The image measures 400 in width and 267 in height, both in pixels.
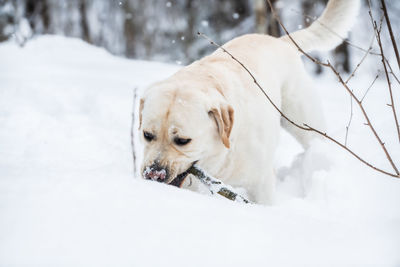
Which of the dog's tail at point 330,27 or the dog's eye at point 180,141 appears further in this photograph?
the dog's tail at point 330,27

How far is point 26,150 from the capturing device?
10.2ft

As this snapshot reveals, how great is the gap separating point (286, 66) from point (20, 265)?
9.62 feet

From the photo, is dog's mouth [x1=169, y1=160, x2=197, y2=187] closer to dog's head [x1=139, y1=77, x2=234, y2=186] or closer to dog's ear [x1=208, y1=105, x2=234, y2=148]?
dog's head [x1=139, y1=77, x2=234, y2=186]

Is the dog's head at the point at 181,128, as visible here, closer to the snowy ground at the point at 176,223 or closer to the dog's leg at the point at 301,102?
the snowy ground at the point at 176,223

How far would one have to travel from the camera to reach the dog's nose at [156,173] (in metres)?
2.04

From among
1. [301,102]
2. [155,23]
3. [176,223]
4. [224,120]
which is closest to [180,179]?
[224,120]

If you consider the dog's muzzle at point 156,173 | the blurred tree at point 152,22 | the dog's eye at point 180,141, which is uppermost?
the dog's eye at point 180,141

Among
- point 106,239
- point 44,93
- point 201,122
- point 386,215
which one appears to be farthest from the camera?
point 44,93

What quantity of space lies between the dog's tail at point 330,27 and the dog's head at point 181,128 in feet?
6.07

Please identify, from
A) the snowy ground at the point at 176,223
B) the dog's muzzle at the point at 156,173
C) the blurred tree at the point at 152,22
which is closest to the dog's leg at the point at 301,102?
the snowy ground at the point at 176,223

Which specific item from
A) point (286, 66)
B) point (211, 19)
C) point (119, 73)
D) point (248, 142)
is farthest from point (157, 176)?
point (211, 19)

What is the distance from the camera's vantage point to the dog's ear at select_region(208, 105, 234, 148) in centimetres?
226

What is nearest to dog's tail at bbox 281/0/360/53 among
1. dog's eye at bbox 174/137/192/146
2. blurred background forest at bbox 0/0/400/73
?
dog's eye at bbox 174/137/192/146

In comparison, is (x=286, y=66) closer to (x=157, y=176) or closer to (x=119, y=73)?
(x=157, y=176)
